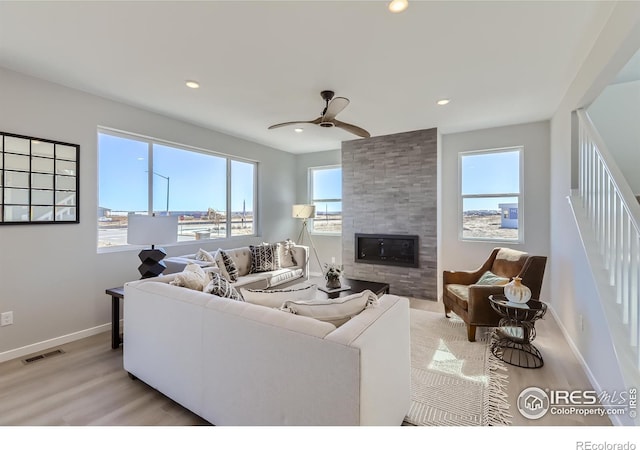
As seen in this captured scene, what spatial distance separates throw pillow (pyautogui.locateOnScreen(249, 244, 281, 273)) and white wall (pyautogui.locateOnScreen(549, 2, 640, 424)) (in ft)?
11.4

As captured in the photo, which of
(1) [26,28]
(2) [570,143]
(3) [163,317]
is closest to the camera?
(3) [163,317]

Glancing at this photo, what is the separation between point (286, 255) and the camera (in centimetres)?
474

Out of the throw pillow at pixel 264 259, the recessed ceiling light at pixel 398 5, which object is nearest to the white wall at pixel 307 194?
the throw pillow at pixel 264 259

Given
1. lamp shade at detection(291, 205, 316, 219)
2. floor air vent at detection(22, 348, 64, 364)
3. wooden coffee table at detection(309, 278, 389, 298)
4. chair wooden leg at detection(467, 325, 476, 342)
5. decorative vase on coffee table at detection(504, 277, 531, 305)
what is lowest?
floor air vent at detection(22, 348, 64, 364)

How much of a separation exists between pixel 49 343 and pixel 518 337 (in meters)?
4.67

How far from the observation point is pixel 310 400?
1330 mm

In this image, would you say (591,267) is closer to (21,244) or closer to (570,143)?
(570,143)

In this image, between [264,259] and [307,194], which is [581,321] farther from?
[307,194]

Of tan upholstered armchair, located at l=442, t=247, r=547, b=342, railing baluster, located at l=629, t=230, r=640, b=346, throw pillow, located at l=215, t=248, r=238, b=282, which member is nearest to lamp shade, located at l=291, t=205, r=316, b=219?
throw pillow, located at l=215, t=248, r=238, b=282

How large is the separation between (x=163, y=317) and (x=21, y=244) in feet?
6.46

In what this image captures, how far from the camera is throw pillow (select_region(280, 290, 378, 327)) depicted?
5.17 ft

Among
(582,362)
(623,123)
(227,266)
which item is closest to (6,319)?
(227,266)

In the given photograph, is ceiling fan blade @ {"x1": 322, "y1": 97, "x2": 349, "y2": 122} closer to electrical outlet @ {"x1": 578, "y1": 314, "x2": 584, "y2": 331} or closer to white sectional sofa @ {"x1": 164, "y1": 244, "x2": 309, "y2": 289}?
white sectional sofa @ {"x1": 164, "y1": 244, "x2": 309, "y2": 289}

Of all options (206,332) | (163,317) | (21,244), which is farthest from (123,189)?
(206,332)
